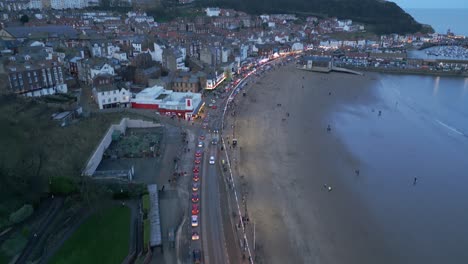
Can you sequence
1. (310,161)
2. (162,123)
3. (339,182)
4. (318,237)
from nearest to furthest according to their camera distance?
(318,237), (339,182), (310,161), (162,123)

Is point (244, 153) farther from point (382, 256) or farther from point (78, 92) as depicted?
point (78, 92)

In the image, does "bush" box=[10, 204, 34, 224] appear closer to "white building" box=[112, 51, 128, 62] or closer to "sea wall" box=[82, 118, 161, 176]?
"sea wall" box=[82, 118, 161, 176]

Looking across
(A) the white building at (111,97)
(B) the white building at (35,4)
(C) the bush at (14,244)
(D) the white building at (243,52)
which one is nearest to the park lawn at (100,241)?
(C) the bush at (14,244)

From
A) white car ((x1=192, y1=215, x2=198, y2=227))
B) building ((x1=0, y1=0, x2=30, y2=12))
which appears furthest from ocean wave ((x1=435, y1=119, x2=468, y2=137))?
building ((x1=0, y1=0, x2=30, y2=12))

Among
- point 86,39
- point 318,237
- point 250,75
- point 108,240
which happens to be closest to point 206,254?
point 108,240

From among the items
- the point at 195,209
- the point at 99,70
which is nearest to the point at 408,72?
the point at 99,70

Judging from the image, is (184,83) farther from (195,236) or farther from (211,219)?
(195,236)
